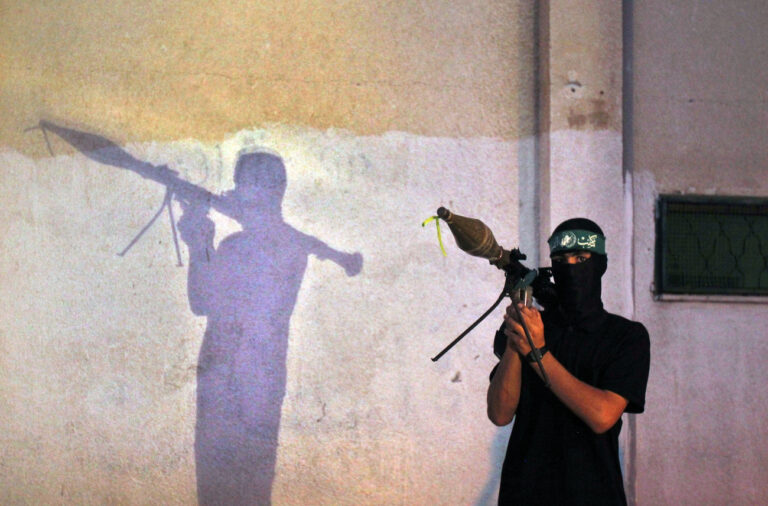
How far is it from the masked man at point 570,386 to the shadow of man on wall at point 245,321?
217 centimetres

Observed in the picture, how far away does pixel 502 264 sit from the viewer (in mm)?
2244

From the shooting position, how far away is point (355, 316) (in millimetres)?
4383

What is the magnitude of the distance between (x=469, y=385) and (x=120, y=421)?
2.01 meters

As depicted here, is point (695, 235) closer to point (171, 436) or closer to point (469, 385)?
point (469, 385)

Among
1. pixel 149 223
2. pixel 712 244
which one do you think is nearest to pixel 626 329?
pixel 712 244

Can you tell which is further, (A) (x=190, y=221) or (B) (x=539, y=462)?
(A) (x=190, y=221)

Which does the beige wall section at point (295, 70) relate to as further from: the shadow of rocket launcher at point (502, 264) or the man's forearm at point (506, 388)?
the man's forearm at point (506, 388)

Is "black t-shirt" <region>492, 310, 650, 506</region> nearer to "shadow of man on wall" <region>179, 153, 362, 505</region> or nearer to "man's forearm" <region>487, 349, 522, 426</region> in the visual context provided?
"man's forearm" <region>487, 349, 522, 426</region>

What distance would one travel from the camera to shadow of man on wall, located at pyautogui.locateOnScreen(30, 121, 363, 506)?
4.30m

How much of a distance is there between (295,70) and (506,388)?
111 inches

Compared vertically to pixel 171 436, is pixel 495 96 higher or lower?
higher

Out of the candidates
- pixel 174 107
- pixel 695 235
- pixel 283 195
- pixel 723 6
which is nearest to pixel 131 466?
pixel 283 195

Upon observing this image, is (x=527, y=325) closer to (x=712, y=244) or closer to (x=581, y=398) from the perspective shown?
(x=581, y=398)

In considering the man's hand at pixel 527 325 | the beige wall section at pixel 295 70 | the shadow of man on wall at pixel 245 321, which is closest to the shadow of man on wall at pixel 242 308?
the shadow of man on wall at pixel 245 321
